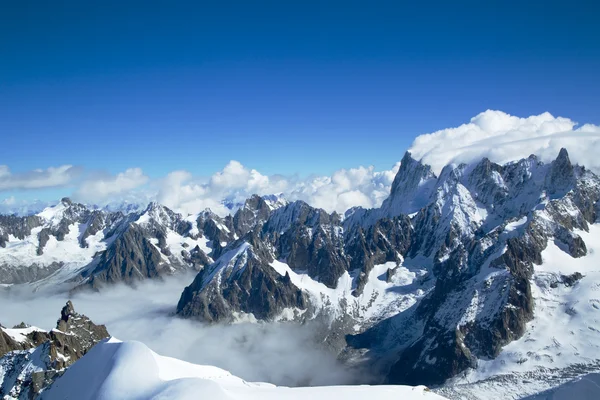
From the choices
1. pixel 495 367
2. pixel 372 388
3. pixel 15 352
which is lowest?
pixel 495 367

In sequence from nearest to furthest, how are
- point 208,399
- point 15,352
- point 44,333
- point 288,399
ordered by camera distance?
point 208,399
point 288,399
point 15,352
point 44,333

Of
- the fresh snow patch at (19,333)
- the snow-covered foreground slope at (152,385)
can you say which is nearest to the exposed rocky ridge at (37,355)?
the fresh snow patch at (19,333)

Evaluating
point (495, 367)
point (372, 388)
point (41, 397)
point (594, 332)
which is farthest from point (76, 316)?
point (594, 332)

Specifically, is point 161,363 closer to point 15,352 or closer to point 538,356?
point 15,352

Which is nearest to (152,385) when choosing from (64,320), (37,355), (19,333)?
(37,355)

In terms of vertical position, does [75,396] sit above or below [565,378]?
above

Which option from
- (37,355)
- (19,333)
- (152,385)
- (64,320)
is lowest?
(37,355)

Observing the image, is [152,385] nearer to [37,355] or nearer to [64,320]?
[37,355]
